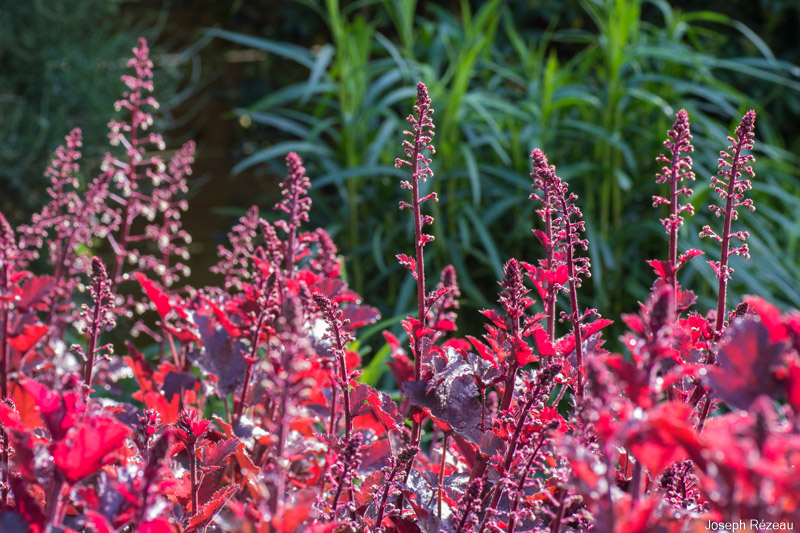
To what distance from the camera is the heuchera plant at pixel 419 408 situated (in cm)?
58

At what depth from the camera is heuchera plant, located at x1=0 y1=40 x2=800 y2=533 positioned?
0.58 metres

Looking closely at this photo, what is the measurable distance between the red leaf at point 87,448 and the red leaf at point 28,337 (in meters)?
0.59

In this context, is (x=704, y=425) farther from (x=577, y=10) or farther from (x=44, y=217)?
(x=577, y=10)

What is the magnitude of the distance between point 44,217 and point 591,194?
2.09 metres

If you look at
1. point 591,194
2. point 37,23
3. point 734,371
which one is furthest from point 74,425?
point 37,23

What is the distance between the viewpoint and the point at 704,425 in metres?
0.90

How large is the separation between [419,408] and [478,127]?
7.63ft

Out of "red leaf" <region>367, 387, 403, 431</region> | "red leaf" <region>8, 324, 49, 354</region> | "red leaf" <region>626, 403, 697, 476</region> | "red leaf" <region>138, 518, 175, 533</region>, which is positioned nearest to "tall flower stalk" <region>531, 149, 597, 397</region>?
"red leaf" <region>367, 387, 403, 431</region>

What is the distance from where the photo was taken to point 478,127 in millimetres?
3146

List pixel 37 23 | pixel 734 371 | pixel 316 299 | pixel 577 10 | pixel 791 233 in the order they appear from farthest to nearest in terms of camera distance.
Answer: pixel 577 10, pixel 37 23, pixel 791 233, pixel 316 299, pixel 734 371

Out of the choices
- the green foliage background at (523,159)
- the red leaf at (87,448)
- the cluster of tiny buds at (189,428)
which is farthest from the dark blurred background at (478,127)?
the red leaf at (87,448)

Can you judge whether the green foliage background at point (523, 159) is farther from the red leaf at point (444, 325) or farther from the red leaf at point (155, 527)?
the red leaf at point (155, 527)

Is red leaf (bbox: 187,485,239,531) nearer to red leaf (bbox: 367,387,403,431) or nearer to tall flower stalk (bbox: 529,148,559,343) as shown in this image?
red leaf (bbox: 367,387,403,431)

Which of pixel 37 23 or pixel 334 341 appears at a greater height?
pixel 37 23
